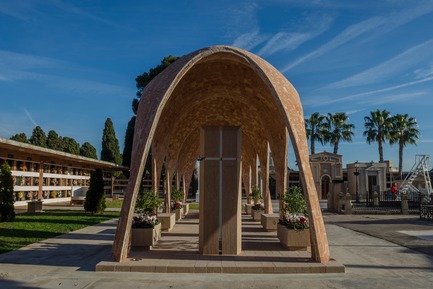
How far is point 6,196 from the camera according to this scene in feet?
59.0

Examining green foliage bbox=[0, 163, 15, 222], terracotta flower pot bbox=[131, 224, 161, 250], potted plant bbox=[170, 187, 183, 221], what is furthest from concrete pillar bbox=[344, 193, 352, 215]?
green foliage bbox=[0, 163, 15, 222]

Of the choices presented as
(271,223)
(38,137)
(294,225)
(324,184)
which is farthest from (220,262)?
(38,137)

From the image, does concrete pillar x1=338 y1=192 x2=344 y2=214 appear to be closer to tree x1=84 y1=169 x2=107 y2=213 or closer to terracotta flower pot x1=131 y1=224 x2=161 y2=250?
tree x1=84 y1=169 x2=107 y2=213

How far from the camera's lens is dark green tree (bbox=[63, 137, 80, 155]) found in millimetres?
72050

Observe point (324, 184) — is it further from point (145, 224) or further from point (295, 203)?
point (145, 224)

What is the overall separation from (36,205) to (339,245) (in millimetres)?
19414

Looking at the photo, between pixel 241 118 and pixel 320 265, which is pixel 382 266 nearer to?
pixel 320 265

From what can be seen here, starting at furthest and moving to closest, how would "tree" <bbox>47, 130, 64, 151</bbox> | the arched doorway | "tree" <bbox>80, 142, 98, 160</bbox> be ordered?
"tree" <bbox>80, 142, 98, 160</bbox>, "tree" <bbox>47, 130, 64, 151</bbox>, the arched doorway

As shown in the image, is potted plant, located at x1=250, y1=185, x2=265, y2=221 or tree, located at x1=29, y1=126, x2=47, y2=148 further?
tree, located at x1=29, y1=126, x2=47, y2=148

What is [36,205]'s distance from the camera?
23938 millimetres

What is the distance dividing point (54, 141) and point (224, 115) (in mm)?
57818

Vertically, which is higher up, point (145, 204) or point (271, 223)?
point (145, 204)

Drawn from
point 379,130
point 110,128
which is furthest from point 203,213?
point 110,128

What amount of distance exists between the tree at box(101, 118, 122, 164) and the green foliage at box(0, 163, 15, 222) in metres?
41.3
